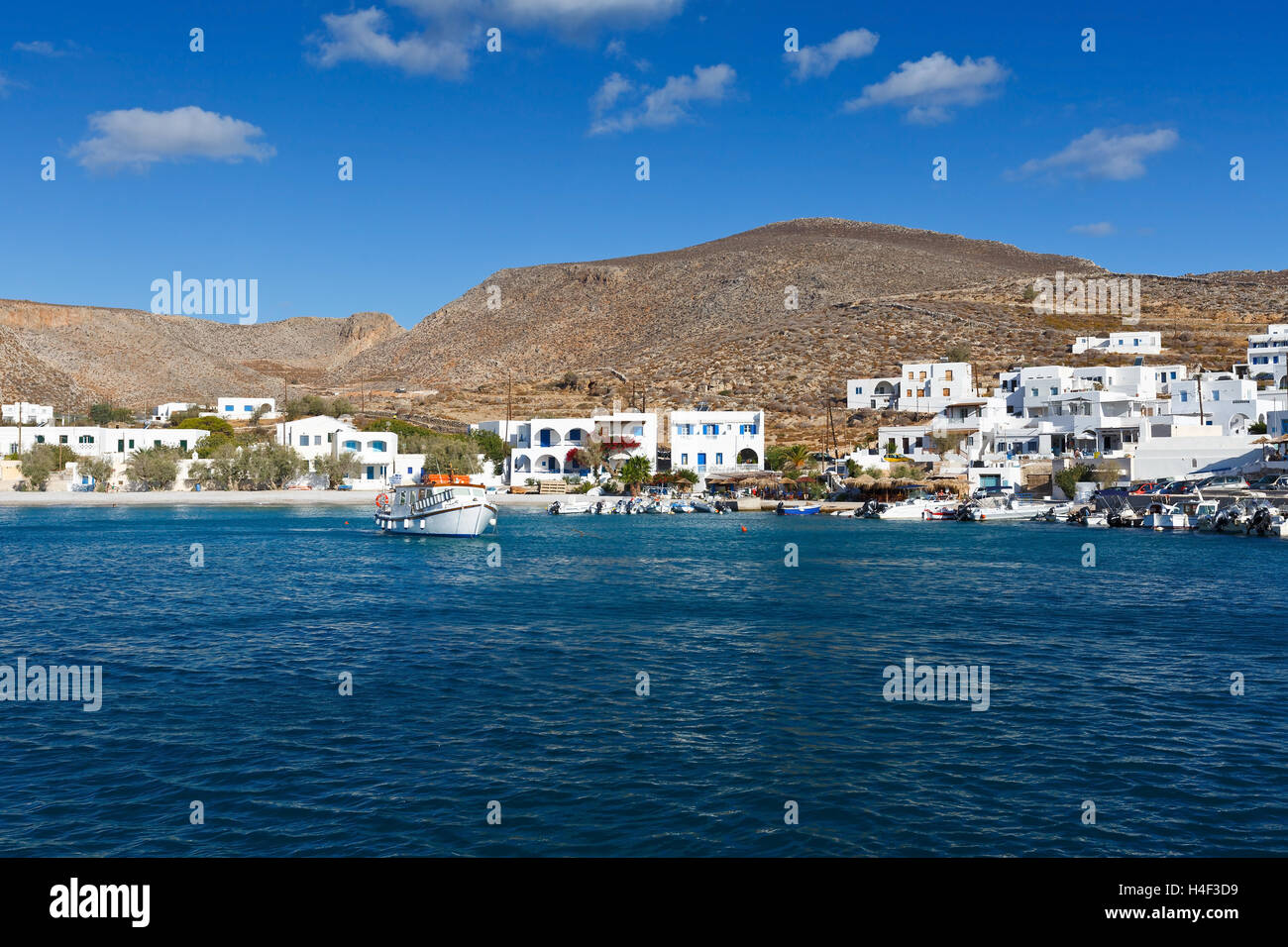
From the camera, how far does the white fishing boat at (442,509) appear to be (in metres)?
52.1

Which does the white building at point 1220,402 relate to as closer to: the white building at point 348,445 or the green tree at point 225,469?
the white building at point 348,445

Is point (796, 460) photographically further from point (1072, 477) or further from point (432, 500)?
point (432, 500)

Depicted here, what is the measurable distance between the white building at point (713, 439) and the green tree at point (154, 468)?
145 ft

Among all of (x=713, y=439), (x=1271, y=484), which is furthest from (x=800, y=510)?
(x=1271, y=484)

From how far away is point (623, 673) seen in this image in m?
19.1

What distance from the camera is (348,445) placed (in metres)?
89.9

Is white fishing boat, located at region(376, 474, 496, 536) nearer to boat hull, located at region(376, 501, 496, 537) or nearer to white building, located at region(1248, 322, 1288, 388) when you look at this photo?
boat hull, located at region(376, 501, 496, 537)

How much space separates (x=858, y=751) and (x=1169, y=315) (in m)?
140

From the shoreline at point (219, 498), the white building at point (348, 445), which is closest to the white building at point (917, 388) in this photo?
the shoreline at point (219, 498)

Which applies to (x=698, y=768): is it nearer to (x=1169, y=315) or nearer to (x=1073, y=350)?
(x=1073, y=350)

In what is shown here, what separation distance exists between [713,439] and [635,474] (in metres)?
8.63

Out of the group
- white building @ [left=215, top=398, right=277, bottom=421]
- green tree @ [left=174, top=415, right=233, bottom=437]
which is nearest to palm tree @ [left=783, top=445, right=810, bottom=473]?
green tree @ [left=174, top=415, right=233, bottom=437]

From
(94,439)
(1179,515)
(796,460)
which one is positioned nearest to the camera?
(1179,515)
